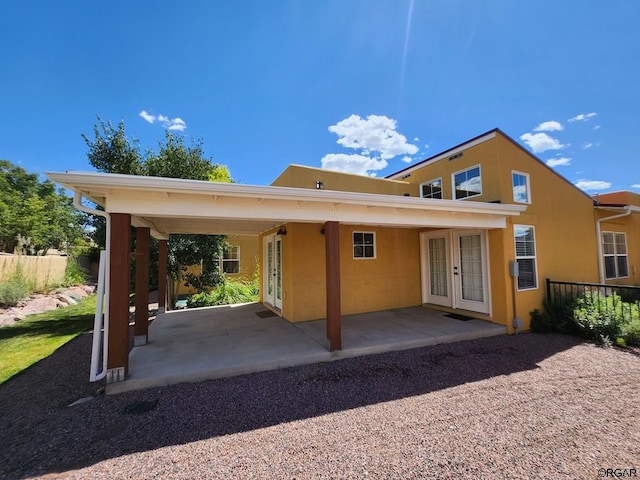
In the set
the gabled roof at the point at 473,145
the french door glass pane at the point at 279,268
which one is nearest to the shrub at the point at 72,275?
the french door glass pane at the point at 279,268

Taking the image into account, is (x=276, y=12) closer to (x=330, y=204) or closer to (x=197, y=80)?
(x=197, y=80)

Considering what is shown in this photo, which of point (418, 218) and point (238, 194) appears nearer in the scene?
point (238, 194)

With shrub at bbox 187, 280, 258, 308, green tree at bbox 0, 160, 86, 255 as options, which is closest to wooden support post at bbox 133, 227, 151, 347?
shrub at bbox 187, 280, 258, 308

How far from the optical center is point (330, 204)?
16.9 feet

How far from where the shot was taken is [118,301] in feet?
12.6

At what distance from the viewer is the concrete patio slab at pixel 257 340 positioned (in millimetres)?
4348

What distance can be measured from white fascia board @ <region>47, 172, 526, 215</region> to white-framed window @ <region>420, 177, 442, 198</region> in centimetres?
298

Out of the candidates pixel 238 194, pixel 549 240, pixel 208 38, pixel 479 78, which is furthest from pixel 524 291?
pixel 208 38

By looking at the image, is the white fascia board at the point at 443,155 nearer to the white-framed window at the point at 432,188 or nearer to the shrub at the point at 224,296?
the white-framed window at the point at 432,188

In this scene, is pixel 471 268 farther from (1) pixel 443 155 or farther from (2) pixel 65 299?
(2) pixel 65 299

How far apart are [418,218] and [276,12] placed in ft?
21.3

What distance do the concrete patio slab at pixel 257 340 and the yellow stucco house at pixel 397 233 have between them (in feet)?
1.29

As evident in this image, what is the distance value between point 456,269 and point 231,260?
10.2m

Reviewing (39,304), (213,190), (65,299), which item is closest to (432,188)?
(213,190)
